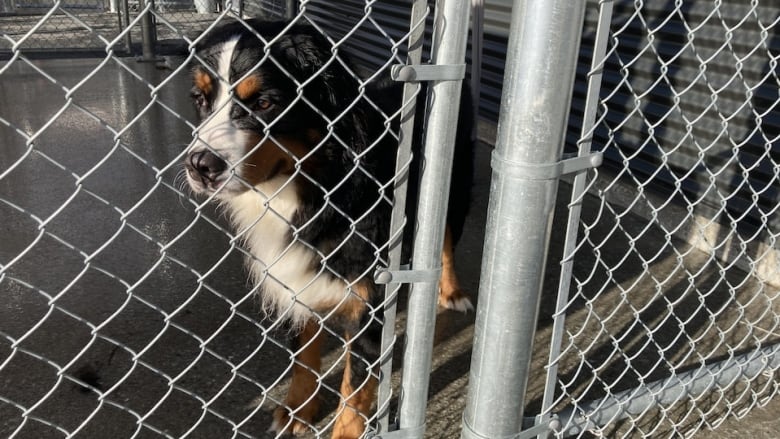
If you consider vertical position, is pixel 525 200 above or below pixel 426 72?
below

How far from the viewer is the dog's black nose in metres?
1.82

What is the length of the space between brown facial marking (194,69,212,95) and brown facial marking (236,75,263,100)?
139 millimetres

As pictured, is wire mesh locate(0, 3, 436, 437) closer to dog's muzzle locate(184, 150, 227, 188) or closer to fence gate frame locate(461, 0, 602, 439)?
dog's muzzle locate(184, 150, 227, 188)

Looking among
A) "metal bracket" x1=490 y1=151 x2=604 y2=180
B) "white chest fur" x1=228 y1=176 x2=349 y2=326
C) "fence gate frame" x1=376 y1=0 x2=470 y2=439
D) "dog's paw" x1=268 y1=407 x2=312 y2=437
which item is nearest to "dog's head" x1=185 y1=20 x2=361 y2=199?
"white chest fur" x1=228 y1=176 x2=349 y2=326

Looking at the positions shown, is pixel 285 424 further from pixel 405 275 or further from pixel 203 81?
pixel 203 81

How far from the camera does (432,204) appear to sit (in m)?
1.53

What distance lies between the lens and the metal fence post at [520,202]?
1.38m

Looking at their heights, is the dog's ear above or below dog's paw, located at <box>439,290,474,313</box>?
above

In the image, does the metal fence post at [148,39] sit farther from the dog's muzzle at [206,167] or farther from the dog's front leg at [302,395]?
the dog's muzzle at [206,167]

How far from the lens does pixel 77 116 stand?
606 cm

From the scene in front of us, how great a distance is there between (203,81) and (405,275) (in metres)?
1.01

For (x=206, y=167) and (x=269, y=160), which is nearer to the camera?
(x=206, y=167)

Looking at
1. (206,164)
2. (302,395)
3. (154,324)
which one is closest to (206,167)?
(206,164)

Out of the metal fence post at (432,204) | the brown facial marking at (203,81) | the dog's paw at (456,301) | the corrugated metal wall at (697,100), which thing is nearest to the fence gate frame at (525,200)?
the metal fence post at (432,204)
